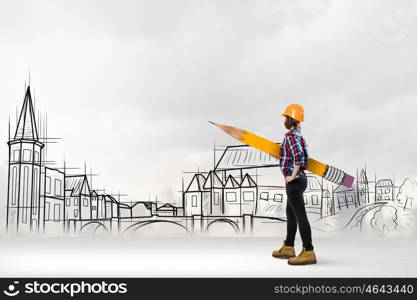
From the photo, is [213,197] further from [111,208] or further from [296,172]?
[296,172]

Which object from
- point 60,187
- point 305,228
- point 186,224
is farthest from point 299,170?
point 60,187

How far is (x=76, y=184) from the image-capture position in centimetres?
988

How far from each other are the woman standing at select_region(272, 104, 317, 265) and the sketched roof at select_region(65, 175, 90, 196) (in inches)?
210

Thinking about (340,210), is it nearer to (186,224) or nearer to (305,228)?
(186,224)

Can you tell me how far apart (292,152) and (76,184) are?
5.71 meters

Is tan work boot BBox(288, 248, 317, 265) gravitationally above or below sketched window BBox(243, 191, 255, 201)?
below

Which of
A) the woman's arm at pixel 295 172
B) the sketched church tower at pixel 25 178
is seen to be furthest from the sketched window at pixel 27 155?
the woman's arm at pixel 295 172

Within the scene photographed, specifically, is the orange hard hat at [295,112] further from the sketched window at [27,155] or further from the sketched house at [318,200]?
the sketched window at [27,155]

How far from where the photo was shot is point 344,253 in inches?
255

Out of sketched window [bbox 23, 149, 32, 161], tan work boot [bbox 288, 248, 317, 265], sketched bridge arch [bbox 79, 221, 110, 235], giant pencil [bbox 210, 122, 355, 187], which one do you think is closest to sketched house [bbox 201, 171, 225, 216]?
sketched bridge arch [bbox 79, 221, 110, 235]

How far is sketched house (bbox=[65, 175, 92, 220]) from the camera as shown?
9844mm

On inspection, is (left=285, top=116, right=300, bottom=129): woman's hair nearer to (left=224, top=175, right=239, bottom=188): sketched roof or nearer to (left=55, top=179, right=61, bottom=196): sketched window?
(left=224, top=175, right=239, bottom=188): sketched roof

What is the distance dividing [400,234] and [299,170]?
17.3 ft

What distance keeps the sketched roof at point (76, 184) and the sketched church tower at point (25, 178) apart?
1.74 ft
